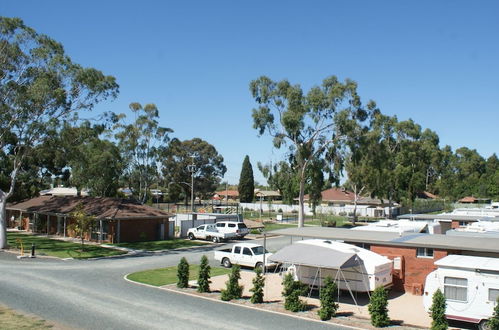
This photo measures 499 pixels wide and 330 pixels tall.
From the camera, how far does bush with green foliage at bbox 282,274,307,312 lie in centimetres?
1811

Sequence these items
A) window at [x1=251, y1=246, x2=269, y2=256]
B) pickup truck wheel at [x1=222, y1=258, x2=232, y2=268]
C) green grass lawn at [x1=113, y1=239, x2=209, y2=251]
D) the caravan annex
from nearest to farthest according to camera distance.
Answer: the caravan annex, window at [x1=251, y1=246, x2=269, y2=256], pickup truck wheel at [x1=222, y1=258, x2=232, y2=268], green grass lawn at [x1=113, y1=239, x2=209, y2=251]

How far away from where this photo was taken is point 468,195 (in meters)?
125

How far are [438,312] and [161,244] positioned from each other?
28.1 metres

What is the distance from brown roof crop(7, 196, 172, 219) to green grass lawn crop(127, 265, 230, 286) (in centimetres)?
1401

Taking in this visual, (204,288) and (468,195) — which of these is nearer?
(204,288)

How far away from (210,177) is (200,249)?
2915 inches

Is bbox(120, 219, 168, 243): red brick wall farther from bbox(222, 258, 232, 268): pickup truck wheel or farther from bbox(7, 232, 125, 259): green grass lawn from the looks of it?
bbox(222, 258, 232, 268): pickup truck wheel

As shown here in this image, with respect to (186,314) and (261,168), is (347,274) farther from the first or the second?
(261,168)

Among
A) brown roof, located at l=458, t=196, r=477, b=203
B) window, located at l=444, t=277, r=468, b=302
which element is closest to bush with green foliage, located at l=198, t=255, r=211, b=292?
window, located at l=444, t=277, r=468, b=302

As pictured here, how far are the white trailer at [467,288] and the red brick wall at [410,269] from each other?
4.55 meters

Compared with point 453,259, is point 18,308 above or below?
below

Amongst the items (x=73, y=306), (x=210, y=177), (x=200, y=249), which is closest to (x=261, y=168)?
(x=200, y=249)

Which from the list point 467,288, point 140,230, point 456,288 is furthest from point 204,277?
point 140,230

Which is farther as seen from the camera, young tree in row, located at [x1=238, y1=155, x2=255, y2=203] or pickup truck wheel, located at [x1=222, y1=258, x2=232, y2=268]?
young tree in row, located at [x1=238, y1=155, x2=255, y2=203]
